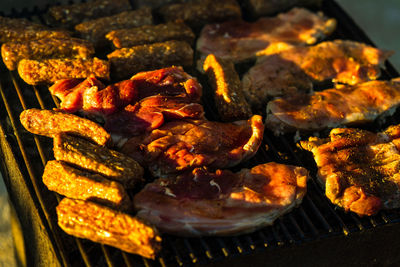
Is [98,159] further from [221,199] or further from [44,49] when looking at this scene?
[44,49]

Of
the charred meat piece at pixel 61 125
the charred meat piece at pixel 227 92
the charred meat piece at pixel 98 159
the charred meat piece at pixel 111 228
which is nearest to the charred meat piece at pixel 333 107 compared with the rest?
the charred meat piece at pixel 227 92

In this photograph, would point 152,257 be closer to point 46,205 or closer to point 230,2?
point 46,205

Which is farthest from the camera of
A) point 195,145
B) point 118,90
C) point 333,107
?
point 333,107

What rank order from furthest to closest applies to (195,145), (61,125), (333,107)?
1. (333,107)
2. (195,145)
3. (61,125)

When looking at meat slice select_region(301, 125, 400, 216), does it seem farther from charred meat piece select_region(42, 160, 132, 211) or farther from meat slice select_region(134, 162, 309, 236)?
charred meat piece select_region(42, 160, 132, 211)

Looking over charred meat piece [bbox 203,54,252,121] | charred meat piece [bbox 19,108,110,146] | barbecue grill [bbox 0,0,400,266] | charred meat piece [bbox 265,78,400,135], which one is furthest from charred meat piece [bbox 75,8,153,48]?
charred meat piece [bbox 265,78,400,135]

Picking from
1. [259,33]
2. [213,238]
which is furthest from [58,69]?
[259,33]
